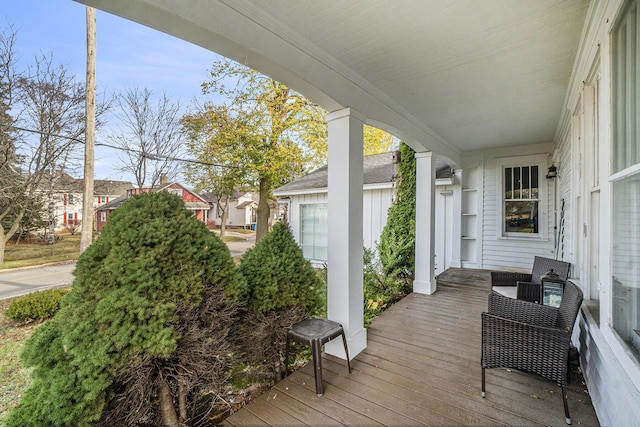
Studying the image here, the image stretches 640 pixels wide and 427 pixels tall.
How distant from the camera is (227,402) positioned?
2.18 metres

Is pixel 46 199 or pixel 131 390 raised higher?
pixel 46 199

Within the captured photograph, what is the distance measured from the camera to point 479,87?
3.18 m

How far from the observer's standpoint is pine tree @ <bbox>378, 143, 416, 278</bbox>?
5.47 meters

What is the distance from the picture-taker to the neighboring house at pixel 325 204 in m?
7.65

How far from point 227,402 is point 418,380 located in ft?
5.28

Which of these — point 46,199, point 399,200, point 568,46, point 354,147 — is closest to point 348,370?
point 354,147

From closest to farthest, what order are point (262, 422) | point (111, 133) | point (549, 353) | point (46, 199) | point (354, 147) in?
point (262, 422) → point (549, 353) → point (354, 147) → point (111, 133) → point (46, 199)

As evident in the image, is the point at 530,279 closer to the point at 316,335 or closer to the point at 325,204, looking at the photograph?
the point at 316,335

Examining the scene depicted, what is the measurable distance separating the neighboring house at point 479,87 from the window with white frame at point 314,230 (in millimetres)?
4795

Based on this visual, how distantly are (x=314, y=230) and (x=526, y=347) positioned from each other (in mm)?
7259

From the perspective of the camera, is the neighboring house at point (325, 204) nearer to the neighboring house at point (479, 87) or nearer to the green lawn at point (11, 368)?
the neighboring house at point (479, 87)

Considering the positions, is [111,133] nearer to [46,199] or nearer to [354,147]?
[46,199]

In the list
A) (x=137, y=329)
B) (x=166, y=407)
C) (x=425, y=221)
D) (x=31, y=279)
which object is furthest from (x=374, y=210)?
(x=31, y=279)

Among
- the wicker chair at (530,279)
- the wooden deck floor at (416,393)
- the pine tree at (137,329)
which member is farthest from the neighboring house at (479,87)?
the pine tree at (137,329)
